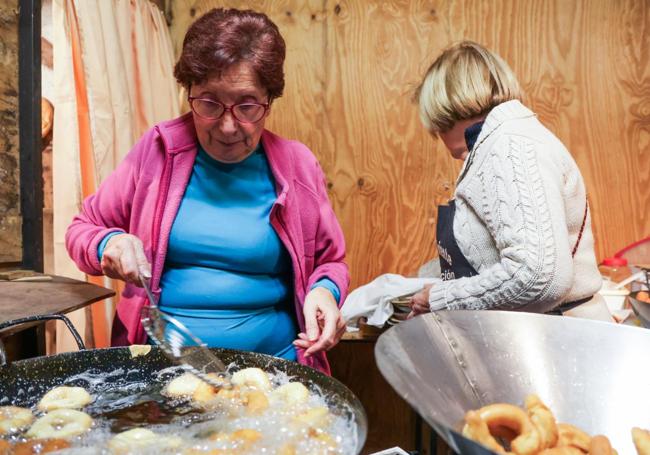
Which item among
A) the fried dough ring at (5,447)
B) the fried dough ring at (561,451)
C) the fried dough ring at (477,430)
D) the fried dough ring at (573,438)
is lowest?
the fried dough ring at (5,447)

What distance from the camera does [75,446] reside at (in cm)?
75

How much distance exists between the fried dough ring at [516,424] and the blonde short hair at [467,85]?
3.13 feet

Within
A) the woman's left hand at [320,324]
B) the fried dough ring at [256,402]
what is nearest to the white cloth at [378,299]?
the woman's left hand at [320,324]

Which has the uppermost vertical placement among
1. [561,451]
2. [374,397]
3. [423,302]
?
[561,451]

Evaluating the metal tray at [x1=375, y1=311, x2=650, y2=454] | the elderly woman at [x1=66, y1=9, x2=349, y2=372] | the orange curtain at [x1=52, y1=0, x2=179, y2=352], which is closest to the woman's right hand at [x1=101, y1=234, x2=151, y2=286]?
the elderly woman at [x1=66, y1=9, x2=349, y2=372]

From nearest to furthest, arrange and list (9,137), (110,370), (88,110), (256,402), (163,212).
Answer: (256,402), (110,370), (163,212), (9,137), (88,110)

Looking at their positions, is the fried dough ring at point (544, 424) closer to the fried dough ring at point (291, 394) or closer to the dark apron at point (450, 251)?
the fried dough ring at point (291, 394)

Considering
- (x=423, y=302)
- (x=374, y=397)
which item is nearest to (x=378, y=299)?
(x=423, y=302)

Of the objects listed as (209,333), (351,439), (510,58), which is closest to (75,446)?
(351,439)

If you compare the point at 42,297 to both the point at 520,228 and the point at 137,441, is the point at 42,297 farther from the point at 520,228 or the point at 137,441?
the point at 520,228

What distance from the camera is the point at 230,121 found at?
1.22 meters

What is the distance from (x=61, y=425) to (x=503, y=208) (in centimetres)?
93

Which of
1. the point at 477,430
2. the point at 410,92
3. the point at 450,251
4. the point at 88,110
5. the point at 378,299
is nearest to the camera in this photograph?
the point at 477,430

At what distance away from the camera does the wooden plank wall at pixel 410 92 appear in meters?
2.58
